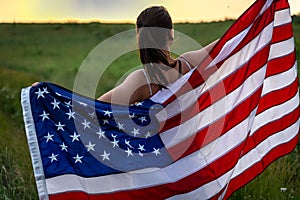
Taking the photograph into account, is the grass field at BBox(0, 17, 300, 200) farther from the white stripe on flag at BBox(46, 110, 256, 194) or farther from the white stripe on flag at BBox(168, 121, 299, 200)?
the white stripe on flag at BBox(46, 110, 256, 194)

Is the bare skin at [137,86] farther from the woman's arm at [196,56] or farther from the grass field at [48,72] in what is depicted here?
the grass field at [48,72]

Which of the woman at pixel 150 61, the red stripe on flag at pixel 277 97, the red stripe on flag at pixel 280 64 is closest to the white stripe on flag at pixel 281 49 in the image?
the red stripe on flag at pixel 280 64

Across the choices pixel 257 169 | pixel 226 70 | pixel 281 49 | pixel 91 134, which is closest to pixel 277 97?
pixel 281 49

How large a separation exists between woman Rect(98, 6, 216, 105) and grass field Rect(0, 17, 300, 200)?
5.95ft

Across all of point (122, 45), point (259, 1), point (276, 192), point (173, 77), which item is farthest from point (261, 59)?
point (122, 45)

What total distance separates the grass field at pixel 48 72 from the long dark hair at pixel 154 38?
194cm

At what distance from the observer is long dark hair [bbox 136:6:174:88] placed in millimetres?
4258

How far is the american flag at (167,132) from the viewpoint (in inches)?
169

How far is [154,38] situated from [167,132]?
2.01 ft

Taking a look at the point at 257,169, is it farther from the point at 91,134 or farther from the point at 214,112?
the point at 91,134

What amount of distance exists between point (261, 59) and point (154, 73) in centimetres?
84

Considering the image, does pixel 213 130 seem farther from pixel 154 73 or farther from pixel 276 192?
pixel 276 192

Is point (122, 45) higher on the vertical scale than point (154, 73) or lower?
higher

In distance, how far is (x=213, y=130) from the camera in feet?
15.3
